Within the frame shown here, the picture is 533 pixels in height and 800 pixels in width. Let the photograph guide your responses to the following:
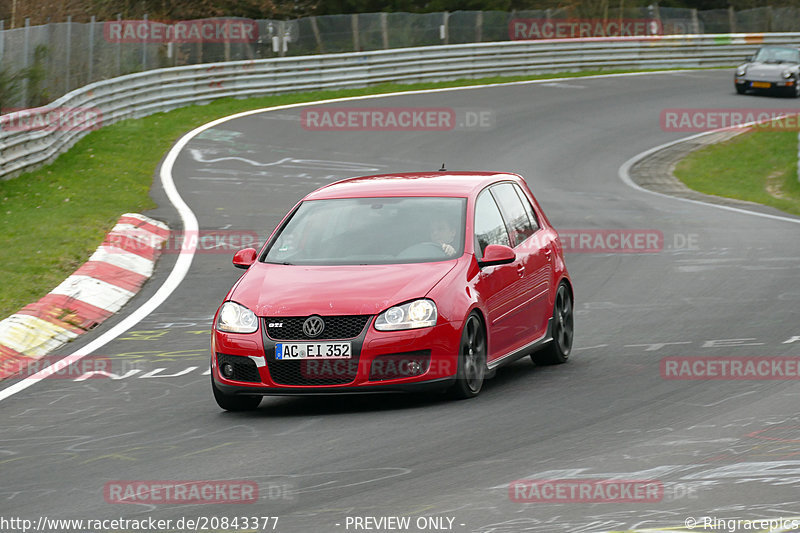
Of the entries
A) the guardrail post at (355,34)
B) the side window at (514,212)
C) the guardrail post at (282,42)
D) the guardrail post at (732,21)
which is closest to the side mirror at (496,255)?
the side window at (514,212)

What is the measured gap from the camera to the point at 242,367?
8.71 meters

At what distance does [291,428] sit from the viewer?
8.23 m

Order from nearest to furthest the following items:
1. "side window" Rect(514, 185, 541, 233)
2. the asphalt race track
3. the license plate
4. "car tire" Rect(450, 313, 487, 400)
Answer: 1. the asphalt race track
2. the license plate
3. "car tire" Rect(450, 313, 487, 400)
4. "side window" Rect(514, 185, 541, 233)

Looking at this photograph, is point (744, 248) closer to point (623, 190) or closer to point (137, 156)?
point (623, 190)

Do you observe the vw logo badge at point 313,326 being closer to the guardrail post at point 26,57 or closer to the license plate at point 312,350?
the license plate at point 312,350

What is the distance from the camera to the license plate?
27.7 feet

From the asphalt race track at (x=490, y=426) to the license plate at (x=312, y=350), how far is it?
16.5 inches

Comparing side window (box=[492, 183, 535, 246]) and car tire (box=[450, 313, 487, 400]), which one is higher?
side window (box=[492, 183, 535, 246])

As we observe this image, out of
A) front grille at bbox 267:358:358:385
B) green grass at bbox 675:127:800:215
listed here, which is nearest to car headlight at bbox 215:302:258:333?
front grille at bbox 267:358:358:385

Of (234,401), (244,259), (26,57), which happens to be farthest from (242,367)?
(26,57)

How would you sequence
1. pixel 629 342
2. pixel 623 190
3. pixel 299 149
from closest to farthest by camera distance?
pixel 629 342, pixel 623 190, pixel 299 149

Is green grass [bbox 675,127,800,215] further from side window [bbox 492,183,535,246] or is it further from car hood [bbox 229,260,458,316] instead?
car hood [bbox 229,260,458,316]

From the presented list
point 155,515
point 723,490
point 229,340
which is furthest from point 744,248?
point 155,515

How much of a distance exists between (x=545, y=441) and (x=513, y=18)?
39995 millimetres
